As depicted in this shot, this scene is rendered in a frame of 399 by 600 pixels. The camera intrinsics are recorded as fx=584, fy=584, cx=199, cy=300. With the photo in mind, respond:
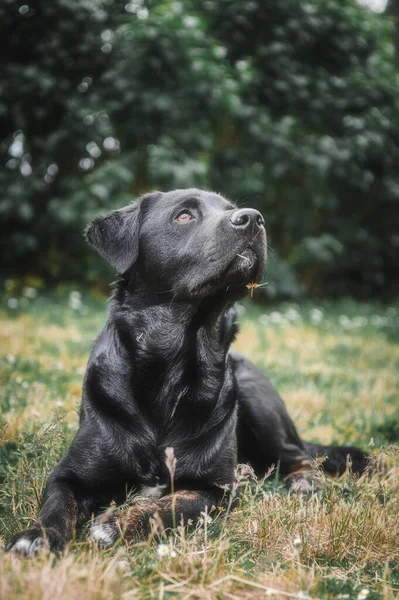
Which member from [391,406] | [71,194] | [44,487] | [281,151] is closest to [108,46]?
[71,194]

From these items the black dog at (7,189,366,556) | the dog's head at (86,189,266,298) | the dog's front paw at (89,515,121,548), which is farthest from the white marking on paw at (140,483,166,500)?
the dog's head at (86,189,266,298)

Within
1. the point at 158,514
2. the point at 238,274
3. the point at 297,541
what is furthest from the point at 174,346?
the point at 297,541

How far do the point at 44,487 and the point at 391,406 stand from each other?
339 centimetres

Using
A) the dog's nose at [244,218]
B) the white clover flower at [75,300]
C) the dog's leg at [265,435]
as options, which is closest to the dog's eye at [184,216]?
the dog's nose at [244,218]

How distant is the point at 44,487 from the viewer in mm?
2340

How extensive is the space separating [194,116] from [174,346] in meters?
7.43

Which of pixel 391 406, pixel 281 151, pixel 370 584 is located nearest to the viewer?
pixel 370 584

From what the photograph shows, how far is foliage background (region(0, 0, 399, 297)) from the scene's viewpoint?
8922 millimetres

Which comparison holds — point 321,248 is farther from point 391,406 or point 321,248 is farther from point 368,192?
point 391,406

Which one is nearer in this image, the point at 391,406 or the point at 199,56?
the point at 391,406

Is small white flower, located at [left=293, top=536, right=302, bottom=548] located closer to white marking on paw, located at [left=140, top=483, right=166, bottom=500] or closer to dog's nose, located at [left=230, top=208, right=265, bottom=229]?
white marking on paw, located at [left=140, top=483, right=166, bottom=500]

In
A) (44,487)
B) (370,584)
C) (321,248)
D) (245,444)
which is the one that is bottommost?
(321,248)

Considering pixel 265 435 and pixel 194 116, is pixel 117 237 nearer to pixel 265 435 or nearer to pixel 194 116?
pixel 265 435

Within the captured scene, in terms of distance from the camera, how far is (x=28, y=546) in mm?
1902
